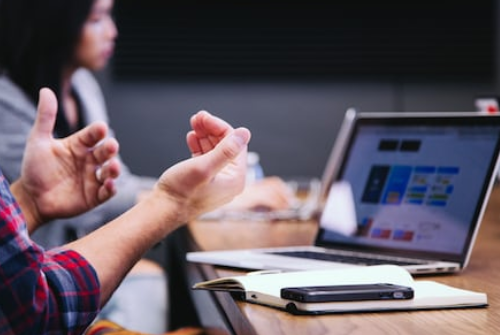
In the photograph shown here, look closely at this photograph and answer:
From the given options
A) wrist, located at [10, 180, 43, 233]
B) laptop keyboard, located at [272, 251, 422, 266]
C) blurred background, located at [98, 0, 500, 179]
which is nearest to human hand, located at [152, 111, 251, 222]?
laptop keyboard, located at [272, 251, 422, 266]

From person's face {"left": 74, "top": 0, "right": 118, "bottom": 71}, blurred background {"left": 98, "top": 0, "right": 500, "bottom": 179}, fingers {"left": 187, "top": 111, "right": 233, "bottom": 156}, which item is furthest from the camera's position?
blurred background {"left": 98, "top": 0, "right": 500, "bottom": 179}

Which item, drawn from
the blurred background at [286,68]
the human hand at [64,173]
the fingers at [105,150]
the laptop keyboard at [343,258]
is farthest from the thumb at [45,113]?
the blurred background at [286,68]

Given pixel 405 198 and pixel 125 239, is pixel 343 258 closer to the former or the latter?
pixel 405 198

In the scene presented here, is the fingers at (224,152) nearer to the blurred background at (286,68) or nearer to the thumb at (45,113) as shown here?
the thumb at (45,113)

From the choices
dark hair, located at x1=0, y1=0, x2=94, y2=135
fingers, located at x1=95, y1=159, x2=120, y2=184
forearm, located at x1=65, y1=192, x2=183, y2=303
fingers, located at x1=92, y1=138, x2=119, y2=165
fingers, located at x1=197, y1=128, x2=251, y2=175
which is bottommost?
forearm, located at x1=65, y1=192, x2=183, y2=303

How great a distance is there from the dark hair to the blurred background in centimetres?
160

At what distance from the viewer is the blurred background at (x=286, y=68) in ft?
15.6

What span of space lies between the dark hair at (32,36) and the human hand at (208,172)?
1.67 metres

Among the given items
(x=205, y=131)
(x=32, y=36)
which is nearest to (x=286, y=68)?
(x=32, y=36)

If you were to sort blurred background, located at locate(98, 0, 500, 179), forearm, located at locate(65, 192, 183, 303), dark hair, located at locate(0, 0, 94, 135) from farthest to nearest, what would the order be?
1. blurred background, located at locate(98, 0, 500, 179)
2. dark hair, located at locate(0, 0, 94, 135)
3. forearm, located at locate(65, 192, 183, 303)

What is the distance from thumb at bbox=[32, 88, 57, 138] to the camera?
5.83ft

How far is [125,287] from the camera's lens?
108 inches

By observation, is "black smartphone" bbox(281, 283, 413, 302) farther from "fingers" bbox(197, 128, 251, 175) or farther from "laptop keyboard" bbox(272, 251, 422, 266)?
"laptop keyboard" bbox(272, 251, 422, 266)

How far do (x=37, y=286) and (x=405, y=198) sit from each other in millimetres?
807
